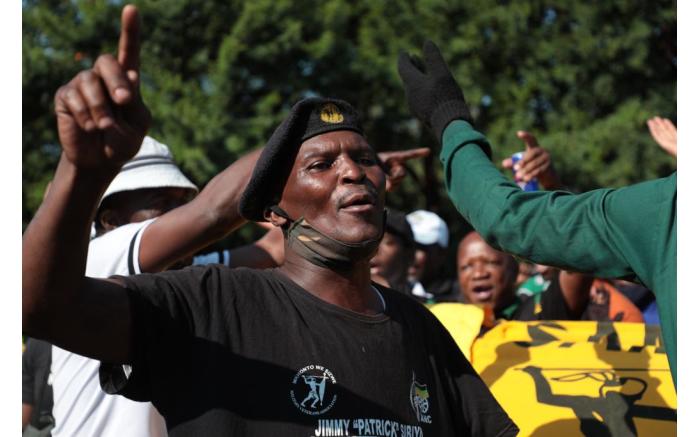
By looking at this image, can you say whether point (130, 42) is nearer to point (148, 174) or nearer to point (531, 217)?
point (531, 217)

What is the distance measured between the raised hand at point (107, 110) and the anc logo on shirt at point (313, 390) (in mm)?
940

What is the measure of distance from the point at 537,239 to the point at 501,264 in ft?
11.3

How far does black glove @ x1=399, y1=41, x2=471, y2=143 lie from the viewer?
3291 mm

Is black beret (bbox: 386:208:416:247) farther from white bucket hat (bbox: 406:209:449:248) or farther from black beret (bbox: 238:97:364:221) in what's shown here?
black beret (bbox: 238:97:364:221)

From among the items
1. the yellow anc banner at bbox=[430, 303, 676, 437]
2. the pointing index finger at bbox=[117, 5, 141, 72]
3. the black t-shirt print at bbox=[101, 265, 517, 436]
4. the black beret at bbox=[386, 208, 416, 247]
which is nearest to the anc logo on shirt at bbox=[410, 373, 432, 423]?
the black t-shirt print at bbox=[101, 265, 517, 436]

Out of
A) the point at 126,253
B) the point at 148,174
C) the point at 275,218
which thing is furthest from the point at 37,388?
the point at 275,218

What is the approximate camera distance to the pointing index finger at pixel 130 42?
6.54ft

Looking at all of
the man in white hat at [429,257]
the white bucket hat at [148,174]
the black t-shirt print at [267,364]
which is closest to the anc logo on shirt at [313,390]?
the black t-shirt print at [267,364]

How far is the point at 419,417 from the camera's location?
2930mm

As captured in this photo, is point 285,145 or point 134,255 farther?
point 134,255

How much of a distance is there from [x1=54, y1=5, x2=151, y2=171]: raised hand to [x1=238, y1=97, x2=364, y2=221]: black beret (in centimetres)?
109

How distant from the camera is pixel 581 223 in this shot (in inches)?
99.7

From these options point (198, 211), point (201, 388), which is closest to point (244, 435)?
point (201, 388)

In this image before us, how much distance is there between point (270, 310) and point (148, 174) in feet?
4.66
